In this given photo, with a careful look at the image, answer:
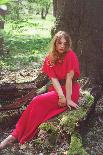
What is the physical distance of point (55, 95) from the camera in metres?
5.86

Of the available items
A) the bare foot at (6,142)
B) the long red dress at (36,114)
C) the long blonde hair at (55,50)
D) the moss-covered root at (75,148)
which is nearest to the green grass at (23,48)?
the long blonde hair at (55,50)

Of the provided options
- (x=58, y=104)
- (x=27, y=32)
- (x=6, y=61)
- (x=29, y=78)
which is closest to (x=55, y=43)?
(x=58, y=104)

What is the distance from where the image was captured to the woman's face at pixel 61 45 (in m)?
5.89

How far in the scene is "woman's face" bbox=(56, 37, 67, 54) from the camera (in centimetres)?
589

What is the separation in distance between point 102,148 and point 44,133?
90 cm

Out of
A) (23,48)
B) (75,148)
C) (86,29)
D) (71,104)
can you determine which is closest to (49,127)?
(75,148)

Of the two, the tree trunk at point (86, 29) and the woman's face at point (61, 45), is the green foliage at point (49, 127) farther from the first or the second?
the tree trunk at point (86, 29)

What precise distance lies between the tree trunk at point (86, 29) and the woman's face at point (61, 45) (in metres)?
1.43

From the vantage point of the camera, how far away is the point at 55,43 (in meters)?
6.00

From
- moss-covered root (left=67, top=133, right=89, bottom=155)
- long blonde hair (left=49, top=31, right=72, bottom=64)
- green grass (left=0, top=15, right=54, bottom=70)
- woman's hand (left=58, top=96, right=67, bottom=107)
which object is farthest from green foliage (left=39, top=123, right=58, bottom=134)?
green grass (left=0, top=15, right=54, bottom=70)

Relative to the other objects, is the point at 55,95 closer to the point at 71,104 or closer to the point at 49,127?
the point at 71,104

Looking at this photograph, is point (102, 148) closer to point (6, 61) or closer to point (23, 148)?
point (23, 148)

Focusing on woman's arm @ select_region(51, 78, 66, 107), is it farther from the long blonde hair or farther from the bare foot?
the bare foot

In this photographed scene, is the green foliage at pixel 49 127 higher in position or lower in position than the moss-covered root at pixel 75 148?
higher
